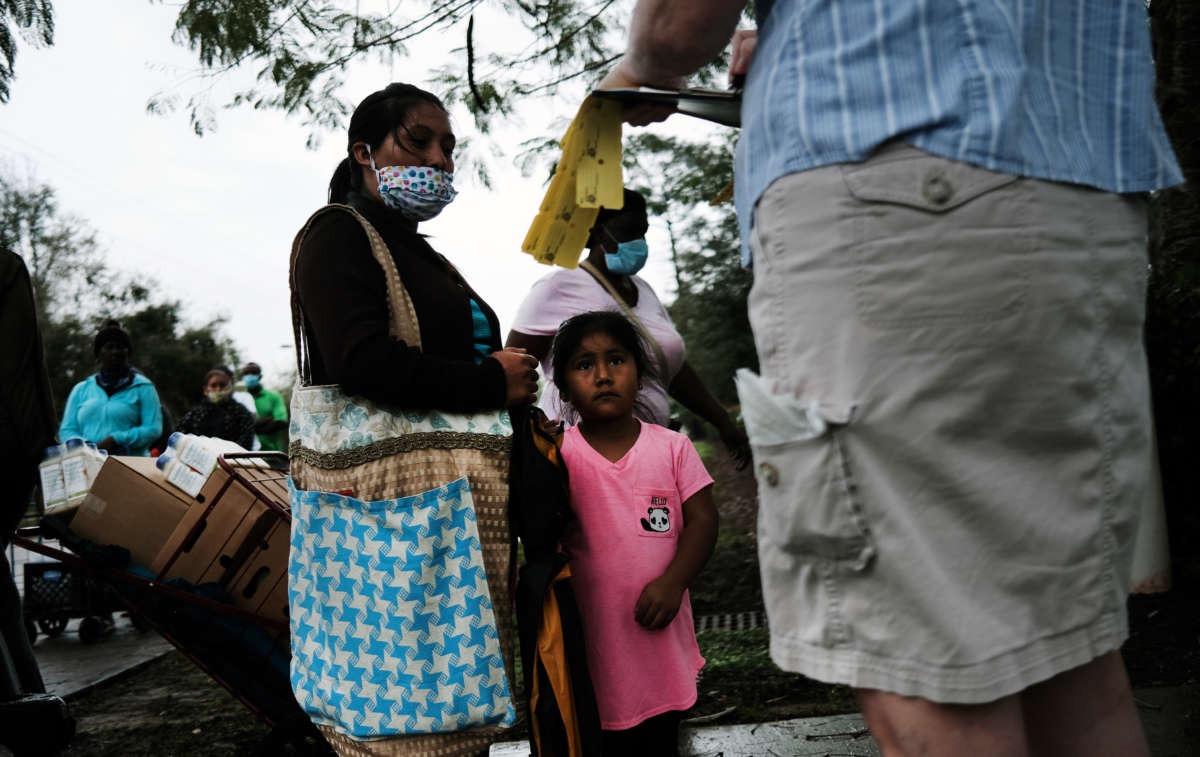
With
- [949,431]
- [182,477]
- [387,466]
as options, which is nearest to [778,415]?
[949,431]

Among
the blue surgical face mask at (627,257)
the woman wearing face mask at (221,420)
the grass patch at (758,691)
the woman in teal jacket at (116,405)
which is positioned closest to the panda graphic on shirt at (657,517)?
the grass patch at (758,691)

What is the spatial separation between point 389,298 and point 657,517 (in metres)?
0.98

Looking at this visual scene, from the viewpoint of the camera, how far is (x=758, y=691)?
386 centimetres

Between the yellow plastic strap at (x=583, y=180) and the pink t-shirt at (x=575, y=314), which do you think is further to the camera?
the pink t-shirt at (x=575, y=314)

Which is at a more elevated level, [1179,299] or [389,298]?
[389,298]

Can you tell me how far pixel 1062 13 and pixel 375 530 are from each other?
1642 mm

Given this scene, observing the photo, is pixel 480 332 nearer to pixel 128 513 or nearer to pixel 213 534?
pixel 213 534

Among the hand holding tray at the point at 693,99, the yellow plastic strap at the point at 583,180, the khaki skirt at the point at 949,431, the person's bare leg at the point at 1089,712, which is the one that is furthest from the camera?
the yellow plastic strap at the point at 583,180

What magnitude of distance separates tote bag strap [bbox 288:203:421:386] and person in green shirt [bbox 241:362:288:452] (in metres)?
7.64

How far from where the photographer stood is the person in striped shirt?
3.77 ft

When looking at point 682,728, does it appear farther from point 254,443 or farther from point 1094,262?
point 254,443

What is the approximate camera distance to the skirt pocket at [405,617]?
84.4 inches

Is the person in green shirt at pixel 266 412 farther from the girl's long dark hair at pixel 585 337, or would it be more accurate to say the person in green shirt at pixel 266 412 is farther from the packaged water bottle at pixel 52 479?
the girl's long dark hair at pixel 585 337

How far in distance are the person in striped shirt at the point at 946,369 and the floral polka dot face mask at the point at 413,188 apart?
57.7 inches
